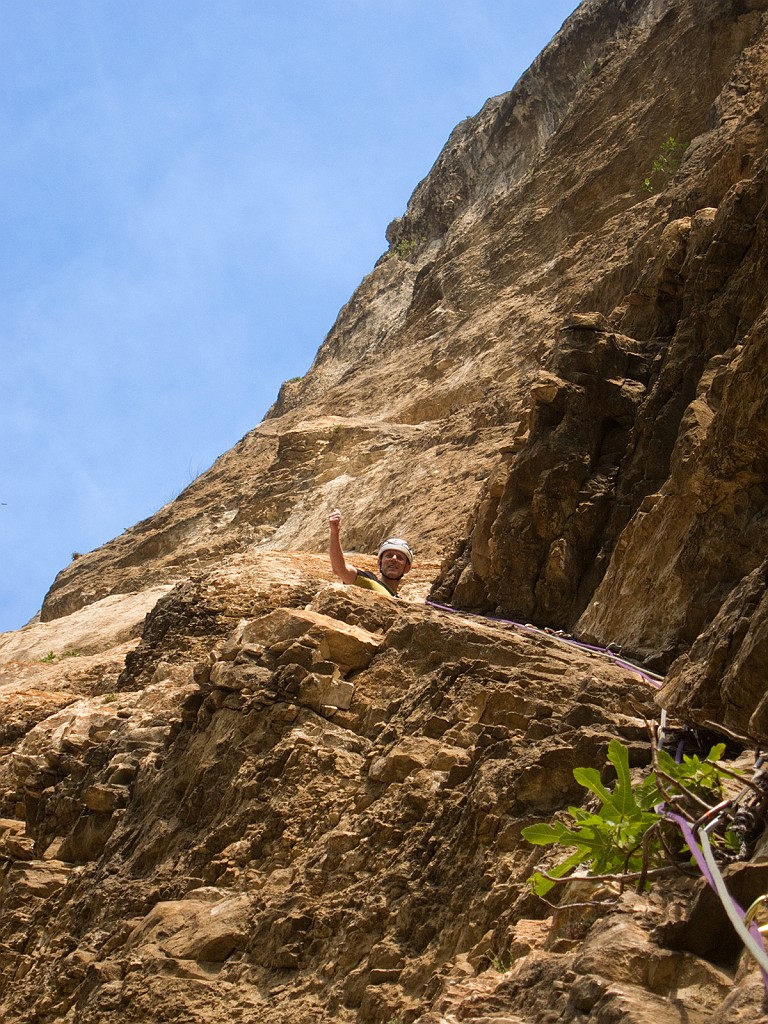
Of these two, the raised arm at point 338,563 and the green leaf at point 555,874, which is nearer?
the green leaf at point 555,874

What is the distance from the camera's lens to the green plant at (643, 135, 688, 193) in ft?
65.0

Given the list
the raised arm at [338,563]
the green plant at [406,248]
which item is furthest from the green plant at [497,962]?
the green plant at [406,248]

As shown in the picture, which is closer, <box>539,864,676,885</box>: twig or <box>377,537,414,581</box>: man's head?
<box>539,864,676,885</box>: twig

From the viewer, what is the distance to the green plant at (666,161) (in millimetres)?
19812

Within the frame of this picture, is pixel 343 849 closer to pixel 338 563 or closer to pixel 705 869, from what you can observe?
pixel 705 869

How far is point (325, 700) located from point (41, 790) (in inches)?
121

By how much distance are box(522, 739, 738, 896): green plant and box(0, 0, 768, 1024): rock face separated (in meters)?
0.16

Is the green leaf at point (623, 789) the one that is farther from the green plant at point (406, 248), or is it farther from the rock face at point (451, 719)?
the green plant at point (406, 248)

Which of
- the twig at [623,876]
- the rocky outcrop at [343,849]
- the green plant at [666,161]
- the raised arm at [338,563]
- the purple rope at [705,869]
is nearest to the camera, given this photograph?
the purple rope at [705,869]

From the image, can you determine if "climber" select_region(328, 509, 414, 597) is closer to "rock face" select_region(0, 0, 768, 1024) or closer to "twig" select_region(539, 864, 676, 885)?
"rock face" select_region(0, 0, 768, 1024)

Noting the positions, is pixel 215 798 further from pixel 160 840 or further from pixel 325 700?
pixel 325 700

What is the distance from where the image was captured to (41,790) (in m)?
8.65

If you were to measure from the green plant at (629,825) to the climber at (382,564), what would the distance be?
210 inches

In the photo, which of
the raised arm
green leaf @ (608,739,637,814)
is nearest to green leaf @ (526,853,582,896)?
green leaf @ (608,739,637,814)
